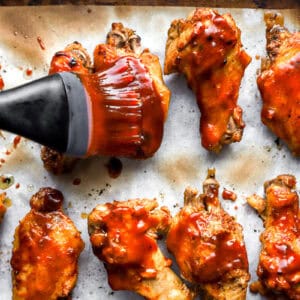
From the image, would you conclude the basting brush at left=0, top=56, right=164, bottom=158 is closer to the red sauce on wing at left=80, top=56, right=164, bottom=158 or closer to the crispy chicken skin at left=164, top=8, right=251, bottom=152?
the red sauce on wing at left=80, top=56, right=164, bottom=158

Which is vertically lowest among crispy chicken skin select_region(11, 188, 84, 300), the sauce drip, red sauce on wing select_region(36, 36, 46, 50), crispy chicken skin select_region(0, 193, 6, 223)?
crispy chicken skin select_region(11, 188, 84, 300)

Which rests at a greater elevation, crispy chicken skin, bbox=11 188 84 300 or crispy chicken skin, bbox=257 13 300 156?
crispy chicken skin, bbox=257 13 300 156

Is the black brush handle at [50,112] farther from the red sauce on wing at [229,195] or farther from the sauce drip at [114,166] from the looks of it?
the red sauce on wing at [229,195]

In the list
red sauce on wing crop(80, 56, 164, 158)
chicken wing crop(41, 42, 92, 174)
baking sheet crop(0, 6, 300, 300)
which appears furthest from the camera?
baking sheet crop(0, 6, 300, 300)

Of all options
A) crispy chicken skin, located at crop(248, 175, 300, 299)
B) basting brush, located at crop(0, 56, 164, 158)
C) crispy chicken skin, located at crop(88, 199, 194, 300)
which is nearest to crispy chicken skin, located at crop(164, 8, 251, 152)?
basting brush, located at crop(0, 56, 164, 158)

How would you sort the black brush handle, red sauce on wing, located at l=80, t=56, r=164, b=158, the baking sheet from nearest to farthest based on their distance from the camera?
1. the black brush handle
2. red sauce on wing, located at l=80, t=56, r=164, b=158
3. the baking sheet

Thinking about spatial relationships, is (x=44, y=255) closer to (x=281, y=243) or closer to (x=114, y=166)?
(x=114, y=166)

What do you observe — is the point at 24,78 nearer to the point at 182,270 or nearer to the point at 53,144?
the point at 53,144

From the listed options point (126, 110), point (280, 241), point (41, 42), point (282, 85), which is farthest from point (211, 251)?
point (41, 42)
